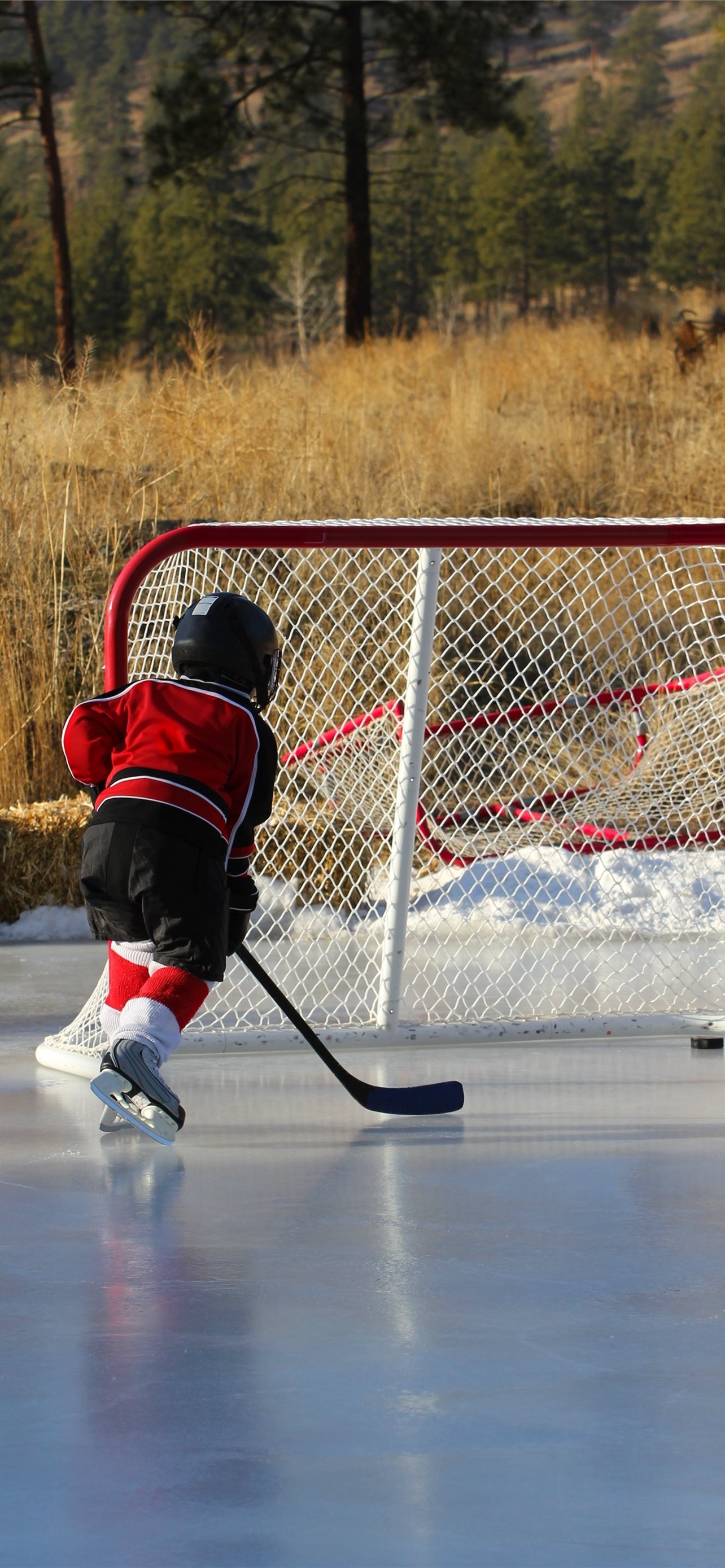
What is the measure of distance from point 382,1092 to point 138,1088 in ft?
2.30

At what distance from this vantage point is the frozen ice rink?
6.61ft

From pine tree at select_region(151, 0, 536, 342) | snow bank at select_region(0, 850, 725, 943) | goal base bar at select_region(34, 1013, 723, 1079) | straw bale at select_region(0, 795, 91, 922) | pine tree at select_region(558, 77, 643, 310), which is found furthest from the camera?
pine tree at select_region(558, 77, 643, 310)

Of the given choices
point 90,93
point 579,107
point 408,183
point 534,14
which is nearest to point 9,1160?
point 534,14

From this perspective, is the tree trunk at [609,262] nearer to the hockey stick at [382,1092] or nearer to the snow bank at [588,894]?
the snow bank at [588,894]

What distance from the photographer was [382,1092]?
152 inches

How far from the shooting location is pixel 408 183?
28.5 m

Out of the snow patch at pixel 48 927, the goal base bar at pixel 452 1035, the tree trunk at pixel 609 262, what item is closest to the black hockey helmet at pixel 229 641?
the goal base bar at pixel 452 1035

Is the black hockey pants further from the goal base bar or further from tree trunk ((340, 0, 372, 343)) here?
tree trunk ((340, 0, 372, 343))

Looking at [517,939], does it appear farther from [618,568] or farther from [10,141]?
[10,141]

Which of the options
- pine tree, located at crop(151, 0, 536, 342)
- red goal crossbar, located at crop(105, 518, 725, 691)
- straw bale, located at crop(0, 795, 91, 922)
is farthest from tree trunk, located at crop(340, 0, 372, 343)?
red goal crossbar, located at crop(105, 518, 725, 691)

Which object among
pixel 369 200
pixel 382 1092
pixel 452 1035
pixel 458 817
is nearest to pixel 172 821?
pixel 382 1092

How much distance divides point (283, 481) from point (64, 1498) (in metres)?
8.45

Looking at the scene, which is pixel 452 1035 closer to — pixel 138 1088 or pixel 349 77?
pixel 138 1088

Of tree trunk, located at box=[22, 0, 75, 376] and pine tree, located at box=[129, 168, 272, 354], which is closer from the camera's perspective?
tree trunk, located at box=[22, 0, 75, 376]
